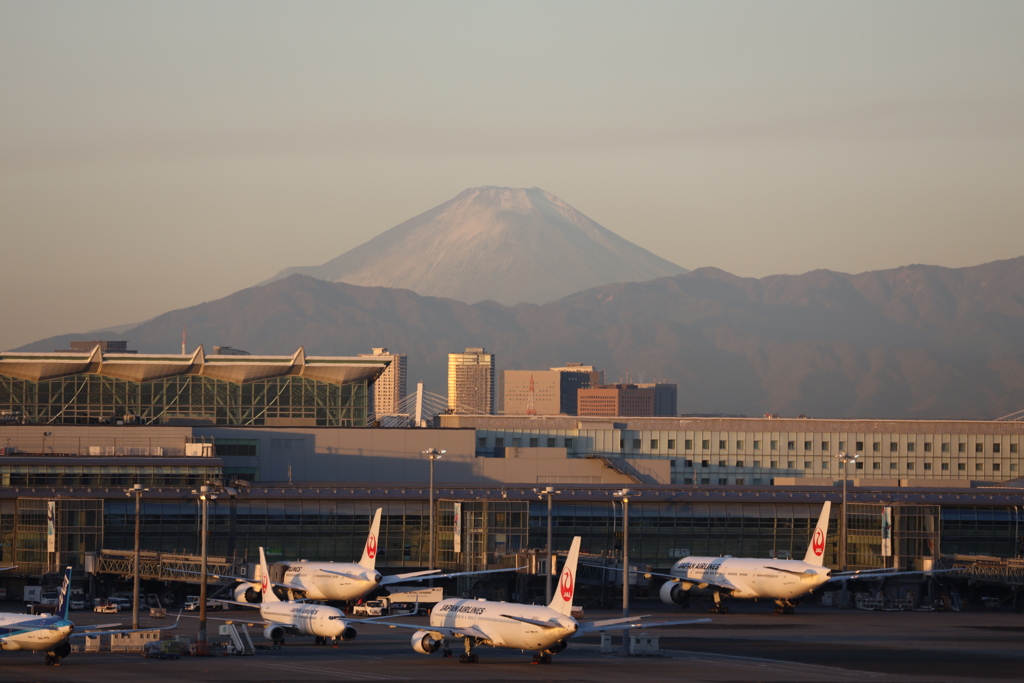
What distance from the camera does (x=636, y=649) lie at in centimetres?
8044

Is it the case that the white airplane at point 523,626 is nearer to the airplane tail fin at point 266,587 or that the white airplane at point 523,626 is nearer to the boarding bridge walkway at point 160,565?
the airplane tail fin at point 266,587

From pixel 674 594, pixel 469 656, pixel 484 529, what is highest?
pixel 484 529

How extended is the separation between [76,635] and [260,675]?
513 inches

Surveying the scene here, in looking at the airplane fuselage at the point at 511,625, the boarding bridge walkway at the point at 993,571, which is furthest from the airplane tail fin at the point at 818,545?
the airplane fuselage at the point at 511,625

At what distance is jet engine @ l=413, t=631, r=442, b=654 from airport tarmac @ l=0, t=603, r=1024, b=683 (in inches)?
25.3

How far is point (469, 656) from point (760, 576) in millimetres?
36785

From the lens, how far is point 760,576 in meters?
107

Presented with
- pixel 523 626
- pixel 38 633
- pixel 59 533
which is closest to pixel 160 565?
pixel 59 533

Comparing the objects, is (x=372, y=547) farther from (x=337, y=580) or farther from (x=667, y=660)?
(x=667, y=660)

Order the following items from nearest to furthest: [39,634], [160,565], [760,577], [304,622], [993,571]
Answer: [39,634] → [304,622] → [760,577] → [160,565] → [993,571]

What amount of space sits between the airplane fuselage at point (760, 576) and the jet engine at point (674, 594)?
1.03 meters

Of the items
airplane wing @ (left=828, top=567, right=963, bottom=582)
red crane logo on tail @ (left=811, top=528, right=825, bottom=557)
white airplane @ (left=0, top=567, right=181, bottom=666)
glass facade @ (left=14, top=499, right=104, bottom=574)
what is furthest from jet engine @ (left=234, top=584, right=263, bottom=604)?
airplane wing @ (left=828, top=567, right=963, bottom=582)

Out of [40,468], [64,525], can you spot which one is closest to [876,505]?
[64,525]

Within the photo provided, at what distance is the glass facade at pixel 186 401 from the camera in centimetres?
17000
